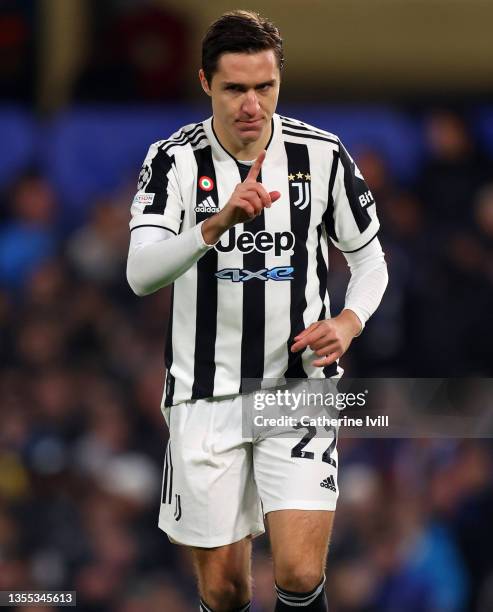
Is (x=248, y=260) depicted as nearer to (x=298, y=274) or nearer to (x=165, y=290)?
(x=298, y=274)

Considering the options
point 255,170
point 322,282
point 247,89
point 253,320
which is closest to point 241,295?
point 253,320

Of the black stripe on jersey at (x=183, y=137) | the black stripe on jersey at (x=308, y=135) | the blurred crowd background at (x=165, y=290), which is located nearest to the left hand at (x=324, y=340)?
the black stripe on jersey at (x=308, y=135)

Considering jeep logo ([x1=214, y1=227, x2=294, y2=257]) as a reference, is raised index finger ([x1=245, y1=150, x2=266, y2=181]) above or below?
above

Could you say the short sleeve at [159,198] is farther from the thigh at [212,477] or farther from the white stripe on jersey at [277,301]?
the thigh at [212,477]

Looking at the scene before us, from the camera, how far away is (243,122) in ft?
12.4

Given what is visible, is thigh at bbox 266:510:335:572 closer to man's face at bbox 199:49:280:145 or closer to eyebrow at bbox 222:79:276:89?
man's face at bbox 199:49:280:145

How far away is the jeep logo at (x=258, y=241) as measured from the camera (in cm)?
387

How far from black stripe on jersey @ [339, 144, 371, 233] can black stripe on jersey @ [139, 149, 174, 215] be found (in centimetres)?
52

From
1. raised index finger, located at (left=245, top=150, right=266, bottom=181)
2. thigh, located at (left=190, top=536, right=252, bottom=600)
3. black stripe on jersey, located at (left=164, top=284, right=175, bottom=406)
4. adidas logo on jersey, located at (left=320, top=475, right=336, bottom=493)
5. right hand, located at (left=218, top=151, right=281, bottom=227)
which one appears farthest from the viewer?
black stripe on jersey, located at (left=164, top=284, right=175, bottom=406)

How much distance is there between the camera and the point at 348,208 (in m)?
3.96

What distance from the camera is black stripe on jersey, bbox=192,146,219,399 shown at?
12.8ft

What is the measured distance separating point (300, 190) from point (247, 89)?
1.16 feet

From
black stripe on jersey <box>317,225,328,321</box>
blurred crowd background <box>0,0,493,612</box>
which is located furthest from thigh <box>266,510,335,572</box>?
blurred crowd background <box>0,0,493,612</box>

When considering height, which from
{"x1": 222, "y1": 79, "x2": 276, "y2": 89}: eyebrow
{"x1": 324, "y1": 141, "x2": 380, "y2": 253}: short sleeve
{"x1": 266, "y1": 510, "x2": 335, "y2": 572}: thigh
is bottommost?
{"x1": 266, "y1": 510, "x2": 335, "y2": 572}: thigh
